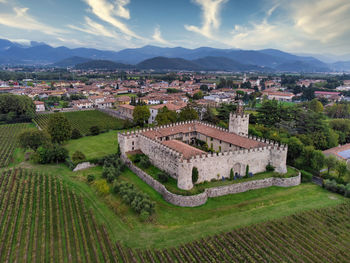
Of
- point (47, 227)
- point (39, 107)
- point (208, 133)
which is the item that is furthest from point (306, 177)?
point (39, 107)

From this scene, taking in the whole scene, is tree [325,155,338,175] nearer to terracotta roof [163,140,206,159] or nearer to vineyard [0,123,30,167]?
terracotta roof [163,140,206,159]

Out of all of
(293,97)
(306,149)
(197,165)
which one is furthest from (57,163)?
(293,97)

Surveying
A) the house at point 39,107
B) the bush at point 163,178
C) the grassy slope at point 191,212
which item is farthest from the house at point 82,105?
the bush at point 163,178

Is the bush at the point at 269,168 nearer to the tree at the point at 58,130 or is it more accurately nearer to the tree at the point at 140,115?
the tree at the point at 140,115

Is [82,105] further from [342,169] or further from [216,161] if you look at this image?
[342,169]

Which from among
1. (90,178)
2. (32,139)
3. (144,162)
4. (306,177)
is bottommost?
(90,178)

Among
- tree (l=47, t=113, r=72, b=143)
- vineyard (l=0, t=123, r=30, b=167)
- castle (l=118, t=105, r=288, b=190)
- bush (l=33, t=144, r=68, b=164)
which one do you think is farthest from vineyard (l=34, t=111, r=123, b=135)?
castle (l=118, t=105, r=288, b=190)

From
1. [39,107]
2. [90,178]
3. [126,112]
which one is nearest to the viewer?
[90,178]
